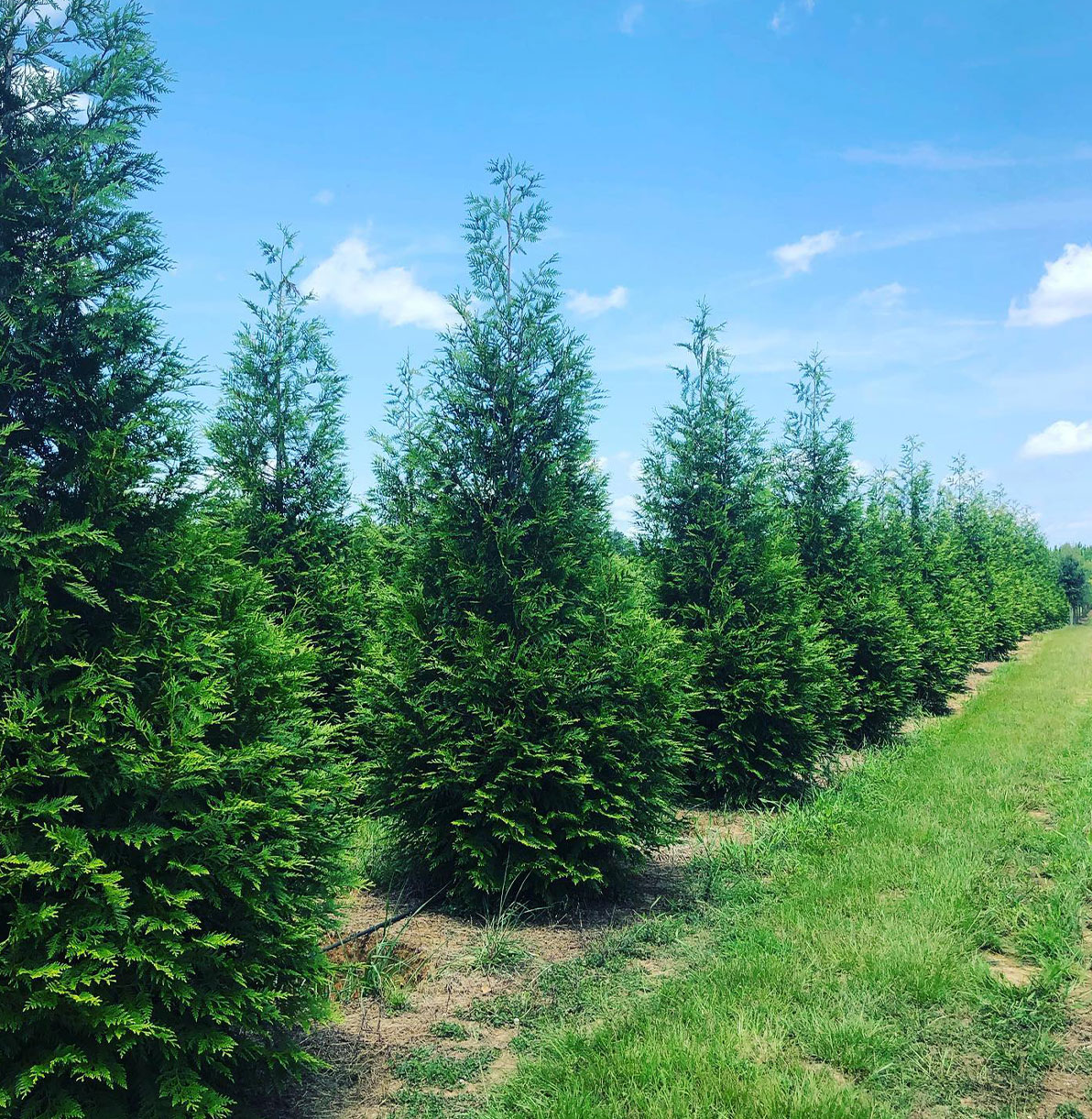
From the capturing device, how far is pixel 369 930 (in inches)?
214

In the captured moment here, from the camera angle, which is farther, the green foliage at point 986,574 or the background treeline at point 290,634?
the green foliage at point 986,574

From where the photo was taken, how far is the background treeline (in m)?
3.08

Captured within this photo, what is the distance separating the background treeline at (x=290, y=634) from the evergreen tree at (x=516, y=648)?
0.03 m

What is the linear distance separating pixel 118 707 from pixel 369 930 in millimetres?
2909

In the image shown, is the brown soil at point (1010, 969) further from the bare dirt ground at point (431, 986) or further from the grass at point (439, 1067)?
the grass at point (439, 1067)

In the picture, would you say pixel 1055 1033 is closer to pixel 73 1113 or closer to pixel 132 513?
pixel 73 1113

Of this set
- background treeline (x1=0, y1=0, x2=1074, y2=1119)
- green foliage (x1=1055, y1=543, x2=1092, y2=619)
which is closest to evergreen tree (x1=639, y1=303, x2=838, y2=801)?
background treeline (x1=0, y1=0, x2=1074, y2=1119)

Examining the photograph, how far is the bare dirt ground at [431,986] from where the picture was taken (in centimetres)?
391

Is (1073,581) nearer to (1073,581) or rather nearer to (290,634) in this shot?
(1073,581)

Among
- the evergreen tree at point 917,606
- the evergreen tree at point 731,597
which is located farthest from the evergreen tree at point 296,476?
the evergreen tree at point 917,606

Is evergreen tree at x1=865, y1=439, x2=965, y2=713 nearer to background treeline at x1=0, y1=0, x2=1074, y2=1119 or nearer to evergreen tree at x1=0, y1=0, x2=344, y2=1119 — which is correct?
background treeline at x1=0, y1=0, x2=1074, y2=1119

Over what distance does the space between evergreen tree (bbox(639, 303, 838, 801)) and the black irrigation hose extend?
3941 mm

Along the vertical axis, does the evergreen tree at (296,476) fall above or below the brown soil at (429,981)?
above

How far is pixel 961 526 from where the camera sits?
26516mm
